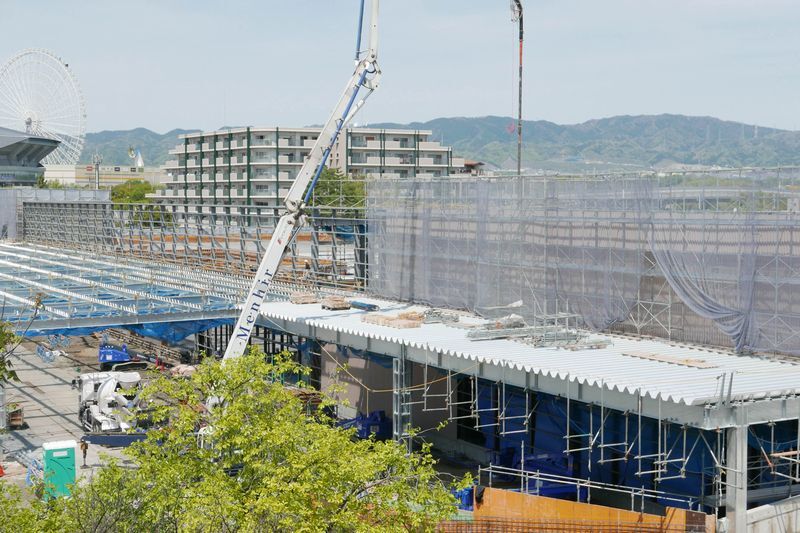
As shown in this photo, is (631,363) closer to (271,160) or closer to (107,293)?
(107,293)

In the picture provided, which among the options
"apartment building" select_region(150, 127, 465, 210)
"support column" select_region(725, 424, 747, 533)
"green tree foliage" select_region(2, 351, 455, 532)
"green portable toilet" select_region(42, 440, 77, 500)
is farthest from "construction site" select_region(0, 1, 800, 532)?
"apartment building" select_region(150, 127, 465, 210)

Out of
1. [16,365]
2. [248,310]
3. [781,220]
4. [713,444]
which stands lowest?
[16,365]

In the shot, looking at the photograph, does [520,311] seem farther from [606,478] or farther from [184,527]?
[184,527]

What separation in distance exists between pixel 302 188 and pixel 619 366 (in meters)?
12.6

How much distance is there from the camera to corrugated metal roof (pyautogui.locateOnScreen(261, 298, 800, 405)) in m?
20.7

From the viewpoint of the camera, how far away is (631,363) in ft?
79.6

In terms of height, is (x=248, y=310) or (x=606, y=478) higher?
(x=248, y=310)

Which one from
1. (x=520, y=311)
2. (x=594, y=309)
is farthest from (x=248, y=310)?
(x=594, y=309)

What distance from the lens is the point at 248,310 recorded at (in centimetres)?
3036

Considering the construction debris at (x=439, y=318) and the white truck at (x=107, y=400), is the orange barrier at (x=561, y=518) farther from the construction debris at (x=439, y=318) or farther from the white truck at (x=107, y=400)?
the white truck at (x=107, y=400)

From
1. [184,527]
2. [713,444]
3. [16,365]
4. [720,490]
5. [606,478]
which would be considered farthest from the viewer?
[16,365]

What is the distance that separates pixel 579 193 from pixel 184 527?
61.1ft

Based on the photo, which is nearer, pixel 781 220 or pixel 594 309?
pixel 781 220

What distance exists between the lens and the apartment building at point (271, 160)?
392 feet
